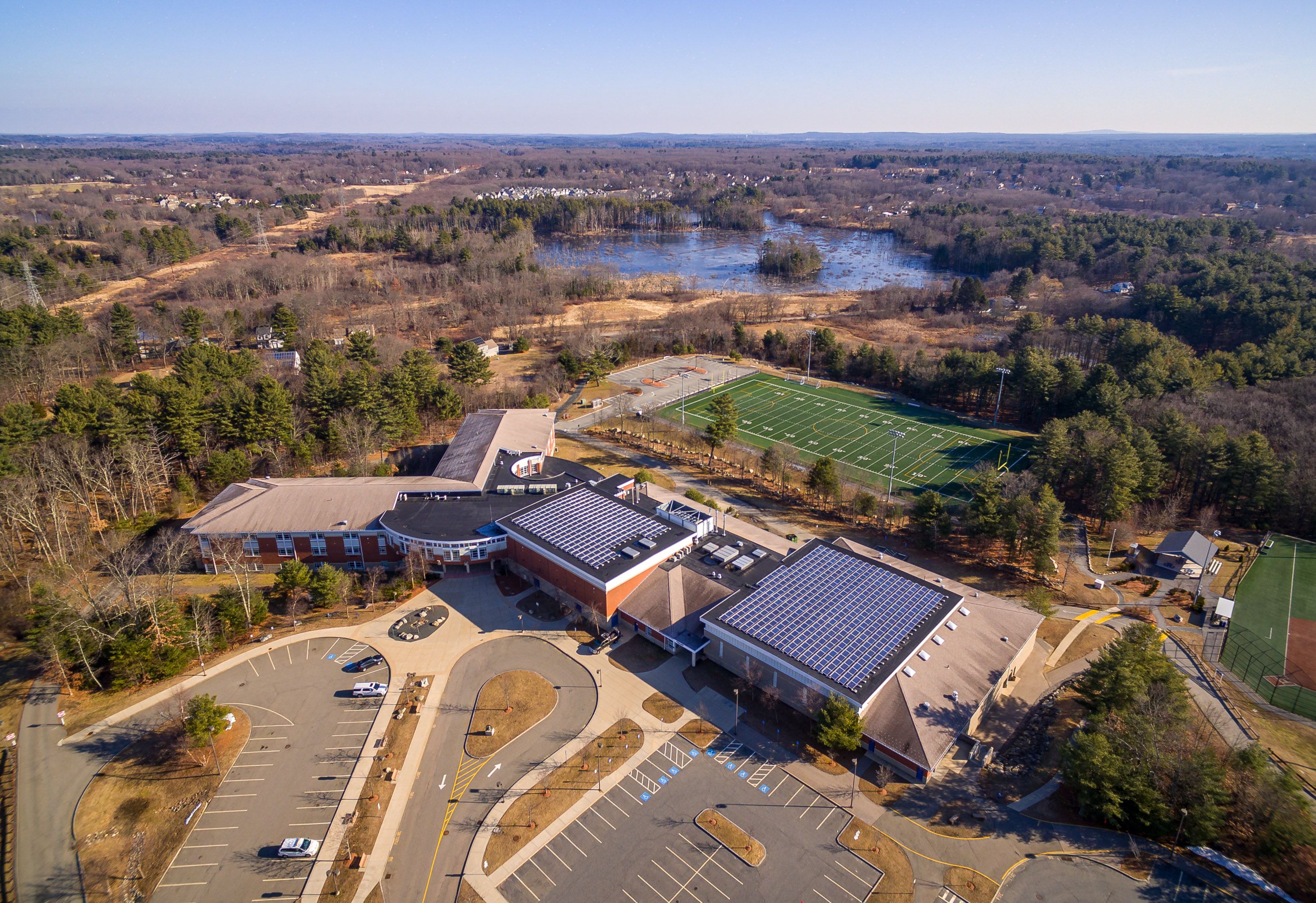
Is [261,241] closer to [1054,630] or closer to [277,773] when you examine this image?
[277,773]

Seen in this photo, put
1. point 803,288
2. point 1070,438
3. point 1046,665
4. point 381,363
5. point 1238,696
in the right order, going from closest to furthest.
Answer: point 1238,696
point 1046,665
point 1070,438
point 381,363
point 803,288

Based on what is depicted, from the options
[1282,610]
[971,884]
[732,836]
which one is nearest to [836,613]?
[732,836]

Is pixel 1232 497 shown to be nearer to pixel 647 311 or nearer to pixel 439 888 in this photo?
pixel 439 888

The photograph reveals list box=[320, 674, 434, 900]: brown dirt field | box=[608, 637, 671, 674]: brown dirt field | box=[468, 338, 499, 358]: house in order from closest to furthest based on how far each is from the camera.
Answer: box=[320, 674, 434, 900]: brown dirt field < box=[608, 637, 671, 674]: brown dirt field < box=[468, 338, 499, 358]: house

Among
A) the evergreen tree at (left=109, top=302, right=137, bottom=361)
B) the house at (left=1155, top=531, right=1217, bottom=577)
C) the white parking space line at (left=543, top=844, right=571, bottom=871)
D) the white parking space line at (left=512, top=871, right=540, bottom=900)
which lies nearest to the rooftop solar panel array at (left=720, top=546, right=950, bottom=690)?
the white parking space line at (left=543, top=844, right=571, bottom=871)

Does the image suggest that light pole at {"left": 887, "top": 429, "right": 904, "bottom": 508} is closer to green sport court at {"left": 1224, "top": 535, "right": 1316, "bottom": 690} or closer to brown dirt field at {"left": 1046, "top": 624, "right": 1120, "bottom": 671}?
brown dirt field at {"left": 1046, "top": 624, "right": 1120, "bottom": 671}

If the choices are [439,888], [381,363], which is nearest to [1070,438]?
[439,888]

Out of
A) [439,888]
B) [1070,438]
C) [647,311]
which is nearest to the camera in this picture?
[439,888]
